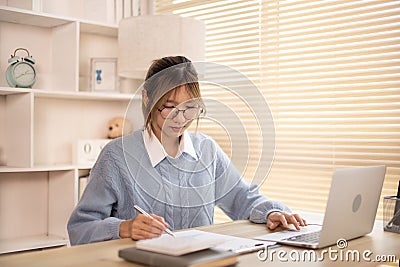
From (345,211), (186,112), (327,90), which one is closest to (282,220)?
(345,211)

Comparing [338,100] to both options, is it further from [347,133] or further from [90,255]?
[90,255]

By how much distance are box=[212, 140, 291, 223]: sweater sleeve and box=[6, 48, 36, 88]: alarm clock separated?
1.12 meters

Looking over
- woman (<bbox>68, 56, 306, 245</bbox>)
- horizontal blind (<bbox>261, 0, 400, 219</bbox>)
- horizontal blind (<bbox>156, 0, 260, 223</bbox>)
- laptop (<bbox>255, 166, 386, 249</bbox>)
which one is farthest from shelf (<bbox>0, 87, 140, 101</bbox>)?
laptop (<bbox>255, 166, 386, 249</bbox>)

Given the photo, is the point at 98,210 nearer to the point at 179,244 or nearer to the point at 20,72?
the point at 179,244

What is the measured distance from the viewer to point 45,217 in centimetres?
312

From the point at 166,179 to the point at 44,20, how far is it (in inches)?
52.6

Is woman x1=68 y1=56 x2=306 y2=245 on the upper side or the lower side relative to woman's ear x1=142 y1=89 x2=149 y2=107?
lower

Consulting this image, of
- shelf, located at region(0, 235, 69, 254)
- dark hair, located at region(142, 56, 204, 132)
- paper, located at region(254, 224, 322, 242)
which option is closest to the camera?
paper, located at region(254, 224, 322, 242)

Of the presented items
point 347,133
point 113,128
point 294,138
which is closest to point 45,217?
point 113,128

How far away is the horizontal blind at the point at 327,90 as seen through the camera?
97.6 inches

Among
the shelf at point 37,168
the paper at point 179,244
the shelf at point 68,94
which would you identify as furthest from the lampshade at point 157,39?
the paper at point 179,244

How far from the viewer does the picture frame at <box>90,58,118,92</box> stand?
321 cm

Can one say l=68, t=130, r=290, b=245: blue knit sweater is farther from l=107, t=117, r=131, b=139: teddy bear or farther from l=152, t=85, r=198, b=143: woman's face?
l=107, t=117, r=131, b=139: teddy bear

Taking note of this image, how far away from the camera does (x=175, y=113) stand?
1.90 m
